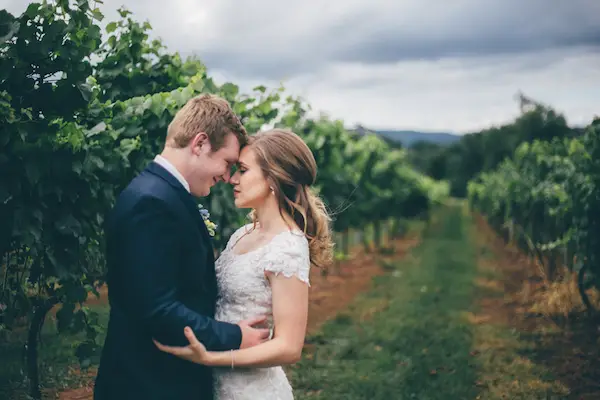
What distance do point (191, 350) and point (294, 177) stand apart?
0.92 m

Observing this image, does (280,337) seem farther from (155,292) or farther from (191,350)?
(155,292)

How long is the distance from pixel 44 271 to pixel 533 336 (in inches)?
286

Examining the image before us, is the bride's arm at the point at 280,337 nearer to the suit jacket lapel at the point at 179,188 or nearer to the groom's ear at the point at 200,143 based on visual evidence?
the suit jacket lapel at the point at 179,188

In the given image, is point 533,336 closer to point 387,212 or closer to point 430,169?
point 387,212

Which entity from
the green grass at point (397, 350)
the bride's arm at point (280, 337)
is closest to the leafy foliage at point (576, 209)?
the green grass at point (397, 350)

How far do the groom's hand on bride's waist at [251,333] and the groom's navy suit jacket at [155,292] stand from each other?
0.11 feet

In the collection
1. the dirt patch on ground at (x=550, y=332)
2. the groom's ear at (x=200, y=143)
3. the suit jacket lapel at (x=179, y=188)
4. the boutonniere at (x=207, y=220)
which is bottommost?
the dirt patch on ground at (x=550, y=332)

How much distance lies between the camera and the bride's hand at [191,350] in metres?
2.42

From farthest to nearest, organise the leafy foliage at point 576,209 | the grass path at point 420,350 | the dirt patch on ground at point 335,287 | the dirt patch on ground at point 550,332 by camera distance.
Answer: the leafy foliage at point 576,209 → the dirt patch on ground at point 550,332 → the grass path at point 420,350 → the dirt patch on ground at point 335,287

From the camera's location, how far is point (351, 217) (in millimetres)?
16047

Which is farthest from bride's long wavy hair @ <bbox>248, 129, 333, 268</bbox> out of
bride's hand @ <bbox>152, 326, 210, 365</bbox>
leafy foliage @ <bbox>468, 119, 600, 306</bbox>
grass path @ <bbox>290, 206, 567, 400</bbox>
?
leafy foliage @ <bbox>468, 119, 600, 306</bbox>

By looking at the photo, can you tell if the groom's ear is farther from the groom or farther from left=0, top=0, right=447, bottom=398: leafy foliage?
left=0, top=0, right=447, bottom=398: leafy foliage

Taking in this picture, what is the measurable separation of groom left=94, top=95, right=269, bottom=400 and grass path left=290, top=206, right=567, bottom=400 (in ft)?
13.3

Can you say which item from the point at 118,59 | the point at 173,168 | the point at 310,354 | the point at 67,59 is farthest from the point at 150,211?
the point at 310,354
